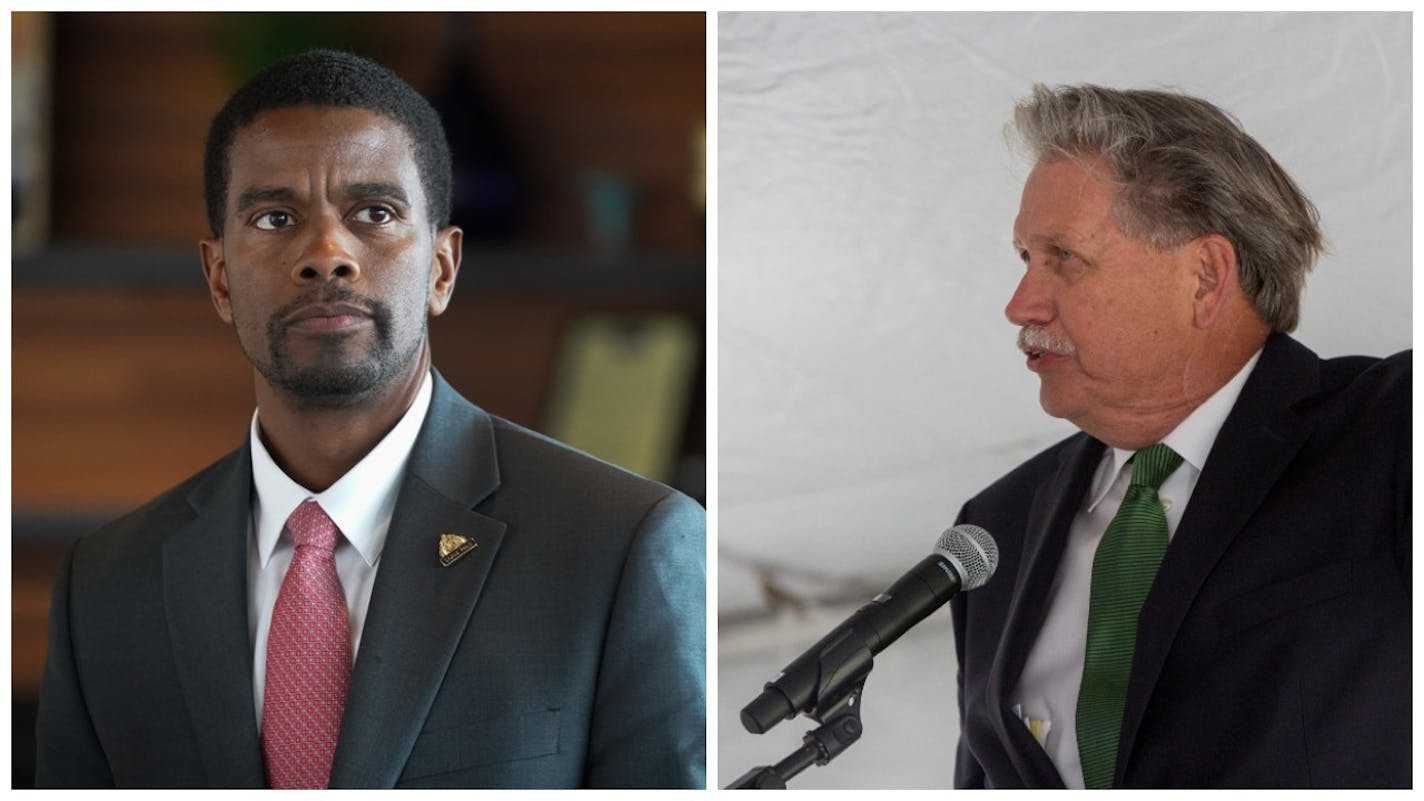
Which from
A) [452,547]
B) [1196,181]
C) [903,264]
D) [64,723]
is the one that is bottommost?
[64,723]

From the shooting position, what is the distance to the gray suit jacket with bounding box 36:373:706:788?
2189mm

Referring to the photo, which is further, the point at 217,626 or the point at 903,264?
the point at 903,264

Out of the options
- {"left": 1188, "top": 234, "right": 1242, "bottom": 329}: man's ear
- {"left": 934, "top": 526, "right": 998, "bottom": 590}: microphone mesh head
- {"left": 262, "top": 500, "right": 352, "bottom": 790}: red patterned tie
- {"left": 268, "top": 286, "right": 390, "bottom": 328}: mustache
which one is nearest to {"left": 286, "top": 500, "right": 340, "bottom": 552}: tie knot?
{"left": 262, "top": 500, "right": 352, "bottom": 790}: red patterned tie

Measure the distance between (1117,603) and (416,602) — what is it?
898mm

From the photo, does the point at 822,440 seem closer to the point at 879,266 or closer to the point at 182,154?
the point at 879,266

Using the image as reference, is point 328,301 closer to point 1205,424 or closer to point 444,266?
point 444,266

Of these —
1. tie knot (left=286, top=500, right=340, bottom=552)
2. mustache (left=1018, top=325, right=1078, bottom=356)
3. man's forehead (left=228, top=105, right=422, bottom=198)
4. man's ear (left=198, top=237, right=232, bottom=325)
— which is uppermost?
man's forehead (left=228, top=105, right=422, bottom=198)

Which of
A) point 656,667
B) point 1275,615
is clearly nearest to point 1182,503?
point 1275,615

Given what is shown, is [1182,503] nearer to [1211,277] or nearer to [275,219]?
[1211,277]

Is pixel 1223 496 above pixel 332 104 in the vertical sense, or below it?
below

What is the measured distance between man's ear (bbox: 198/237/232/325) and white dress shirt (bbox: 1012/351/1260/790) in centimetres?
115

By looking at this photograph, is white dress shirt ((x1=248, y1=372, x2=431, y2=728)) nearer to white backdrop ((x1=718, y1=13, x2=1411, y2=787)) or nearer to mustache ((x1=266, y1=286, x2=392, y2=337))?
mustache ((x1=266, y1=286, x2=392, y2=337))

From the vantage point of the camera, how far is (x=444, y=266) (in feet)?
7.49

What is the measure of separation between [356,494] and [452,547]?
146 mm
